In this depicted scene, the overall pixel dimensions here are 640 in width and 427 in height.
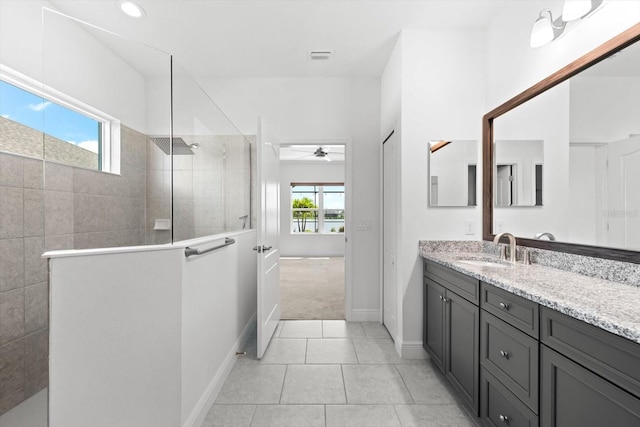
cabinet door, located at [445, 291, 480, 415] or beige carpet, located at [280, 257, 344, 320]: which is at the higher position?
cabinet door, located at [445, 291, 480, 415]

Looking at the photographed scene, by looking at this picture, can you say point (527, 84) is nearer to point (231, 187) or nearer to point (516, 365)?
point (516, 365)

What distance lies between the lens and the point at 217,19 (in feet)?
7.66

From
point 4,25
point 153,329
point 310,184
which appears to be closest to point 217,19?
point 4,25

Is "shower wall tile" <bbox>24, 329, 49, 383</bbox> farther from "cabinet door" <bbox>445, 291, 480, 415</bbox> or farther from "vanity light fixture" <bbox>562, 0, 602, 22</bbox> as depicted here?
"vanity light fixture" <bbox>562, 0, 602, 22</bbox>

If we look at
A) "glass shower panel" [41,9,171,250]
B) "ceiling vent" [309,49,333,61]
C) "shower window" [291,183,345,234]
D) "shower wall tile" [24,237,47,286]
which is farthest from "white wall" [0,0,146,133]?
"shower window" [291,183,345,234]

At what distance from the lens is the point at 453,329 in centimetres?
194

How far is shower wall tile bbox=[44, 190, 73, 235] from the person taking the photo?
1241mm

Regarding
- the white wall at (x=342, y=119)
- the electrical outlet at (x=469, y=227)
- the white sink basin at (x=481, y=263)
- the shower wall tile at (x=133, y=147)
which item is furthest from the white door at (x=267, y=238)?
the electrical outlet at (x=469, y=227)

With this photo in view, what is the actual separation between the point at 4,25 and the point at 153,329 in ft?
6.60

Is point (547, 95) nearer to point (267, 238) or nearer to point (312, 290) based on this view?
point (267, 238)

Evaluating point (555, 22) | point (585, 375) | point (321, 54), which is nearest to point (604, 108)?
point (555, 22)

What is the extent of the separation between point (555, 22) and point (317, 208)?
703cm

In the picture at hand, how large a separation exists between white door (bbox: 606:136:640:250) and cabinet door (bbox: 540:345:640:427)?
0.72 meters

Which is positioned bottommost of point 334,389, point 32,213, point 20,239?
point 334,389
